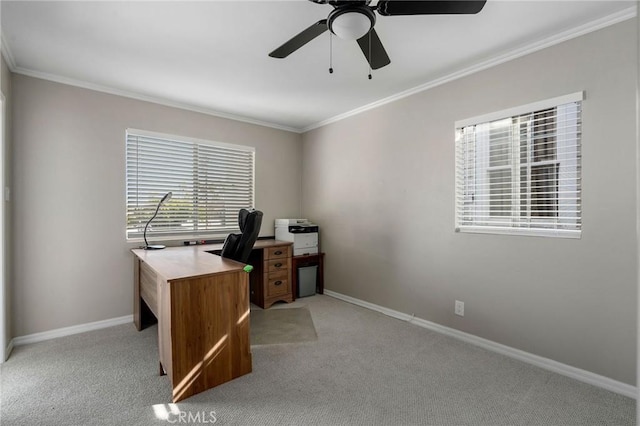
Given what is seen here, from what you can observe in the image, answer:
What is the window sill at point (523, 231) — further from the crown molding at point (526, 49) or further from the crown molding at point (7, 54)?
the crown molding at point (7, 54)

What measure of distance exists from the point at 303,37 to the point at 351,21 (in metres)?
0.37

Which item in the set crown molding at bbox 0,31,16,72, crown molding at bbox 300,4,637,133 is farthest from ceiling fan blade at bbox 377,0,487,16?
crown molding at bbox 0,31,16,72

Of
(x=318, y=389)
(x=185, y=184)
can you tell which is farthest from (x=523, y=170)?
(x=185, y=184)

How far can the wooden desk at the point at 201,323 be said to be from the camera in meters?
1.92

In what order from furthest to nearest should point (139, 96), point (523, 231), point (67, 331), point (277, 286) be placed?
1. point (277, 286)
2. point (139, 96)
3. point (67, 331)
4. point (523, 231)

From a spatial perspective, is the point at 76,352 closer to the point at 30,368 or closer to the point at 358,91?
the point at 30,368

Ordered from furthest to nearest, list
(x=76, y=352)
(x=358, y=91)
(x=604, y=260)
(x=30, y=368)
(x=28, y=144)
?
(x=358, y=91) → (x=28, y=144) → (x=76, y=352) → (x=30, y=368) → (x=604, y=260)

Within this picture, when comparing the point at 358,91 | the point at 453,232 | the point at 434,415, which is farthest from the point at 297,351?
the point at 358,91

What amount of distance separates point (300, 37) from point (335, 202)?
2589 millimetres

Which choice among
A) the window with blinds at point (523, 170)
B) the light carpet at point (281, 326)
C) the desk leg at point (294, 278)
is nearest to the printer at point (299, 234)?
the desk leg at point (294, 278)

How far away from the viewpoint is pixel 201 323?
2.01 metres

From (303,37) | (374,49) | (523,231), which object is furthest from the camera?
(523,231)

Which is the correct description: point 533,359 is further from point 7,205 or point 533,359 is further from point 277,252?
point 7,205

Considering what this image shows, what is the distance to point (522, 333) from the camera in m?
2.43
